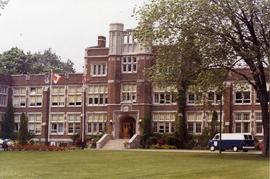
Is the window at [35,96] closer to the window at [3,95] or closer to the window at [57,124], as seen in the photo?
the window at [57,124]

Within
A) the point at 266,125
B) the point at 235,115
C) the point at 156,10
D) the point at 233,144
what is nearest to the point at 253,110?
the point at 235,115

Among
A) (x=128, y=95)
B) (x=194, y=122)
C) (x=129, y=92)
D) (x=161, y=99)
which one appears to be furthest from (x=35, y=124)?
(x=194, y=122)

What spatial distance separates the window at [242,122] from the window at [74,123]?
16.5 meters

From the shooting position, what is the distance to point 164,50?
32094 mm

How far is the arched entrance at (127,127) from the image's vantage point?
187 ft

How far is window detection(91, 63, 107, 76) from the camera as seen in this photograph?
59.2m

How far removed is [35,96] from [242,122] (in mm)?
23391

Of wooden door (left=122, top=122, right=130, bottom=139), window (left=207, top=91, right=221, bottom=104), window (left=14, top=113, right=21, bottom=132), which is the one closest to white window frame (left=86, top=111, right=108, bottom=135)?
wooden door (left=122, top=122, right=130, bottom=139)

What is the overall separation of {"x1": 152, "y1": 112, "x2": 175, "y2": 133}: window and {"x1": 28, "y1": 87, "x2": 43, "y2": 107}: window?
46.2 feet

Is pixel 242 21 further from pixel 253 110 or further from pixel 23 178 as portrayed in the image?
pixel 253 110

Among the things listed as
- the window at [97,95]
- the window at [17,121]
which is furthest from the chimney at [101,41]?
the window at [17,121]

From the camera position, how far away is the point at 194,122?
179 ft

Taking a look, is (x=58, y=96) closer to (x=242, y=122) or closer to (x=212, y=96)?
(x=212, y=96)

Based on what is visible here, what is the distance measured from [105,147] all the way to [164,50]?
22.6m
